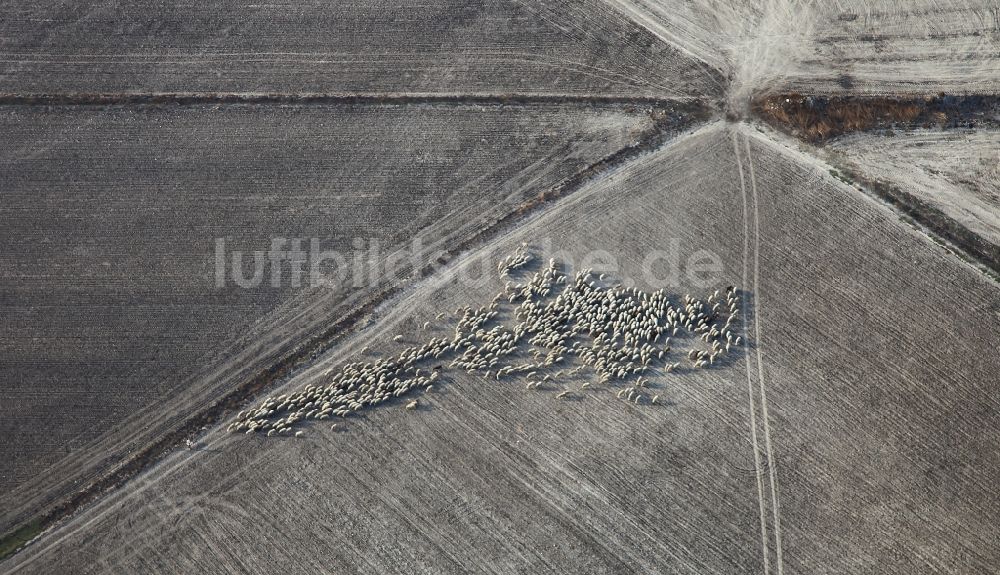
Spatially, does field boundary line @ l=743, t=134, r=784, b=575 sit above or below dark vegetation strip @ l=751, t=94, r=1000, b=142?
below

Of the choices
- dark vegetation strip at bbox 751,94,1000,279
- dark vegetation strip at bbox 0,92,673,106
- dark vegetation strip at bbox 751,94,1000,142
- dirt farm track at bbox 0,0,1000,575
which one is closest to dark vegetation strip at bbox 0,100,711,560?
dirt farm track at bbox 0,0,1000,575

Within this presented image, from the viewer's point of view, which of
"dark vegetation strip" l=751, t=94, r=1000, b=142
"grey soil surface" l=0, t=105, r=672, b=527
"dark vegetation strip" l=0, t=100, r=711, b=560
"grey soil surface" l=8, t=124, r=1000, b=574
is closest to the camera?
"grey soil surface" l=8, t=124, r=1000, b=574

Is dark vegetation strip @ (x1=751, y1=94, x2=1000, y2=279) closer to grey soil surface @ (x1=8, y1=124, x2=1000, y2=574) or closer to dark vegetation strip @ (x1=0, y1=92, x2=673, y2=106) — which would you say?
dark vegetation strip @ (x1=0, y1=92, x2=673, y2=106)

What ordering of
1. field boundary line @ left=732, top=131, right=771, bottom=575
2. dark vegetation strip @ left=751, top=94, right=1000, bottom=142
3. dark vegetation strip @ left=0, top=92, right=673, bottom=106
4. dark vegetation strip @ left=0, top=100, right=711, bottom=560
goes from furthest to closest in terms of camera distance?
1. dark vegetation strip @ left=0, top=92, right=673, bottom=106
2. dark vegetation strip @ left=751, top=94, right=1000, bottom=142
3. dark vegetation strip @ left=0, top=100, right=711, bottom=560
4. field boundary line @ left=732, top=131, right=771, bottom=575

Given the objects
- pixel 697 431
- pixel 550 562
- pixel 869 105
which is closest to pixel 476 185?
pixel 697 431

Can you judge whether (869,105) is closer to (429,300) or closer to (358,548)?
(429,300)

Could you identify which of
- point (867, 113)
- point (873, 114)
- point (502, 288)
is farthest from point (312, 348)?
point (873, 114)

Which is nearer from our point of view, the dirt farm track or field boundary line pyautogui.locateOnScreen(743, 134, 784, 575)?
field boundary line pyautogui.locateOnScreen(743, 134, 784, 575)
